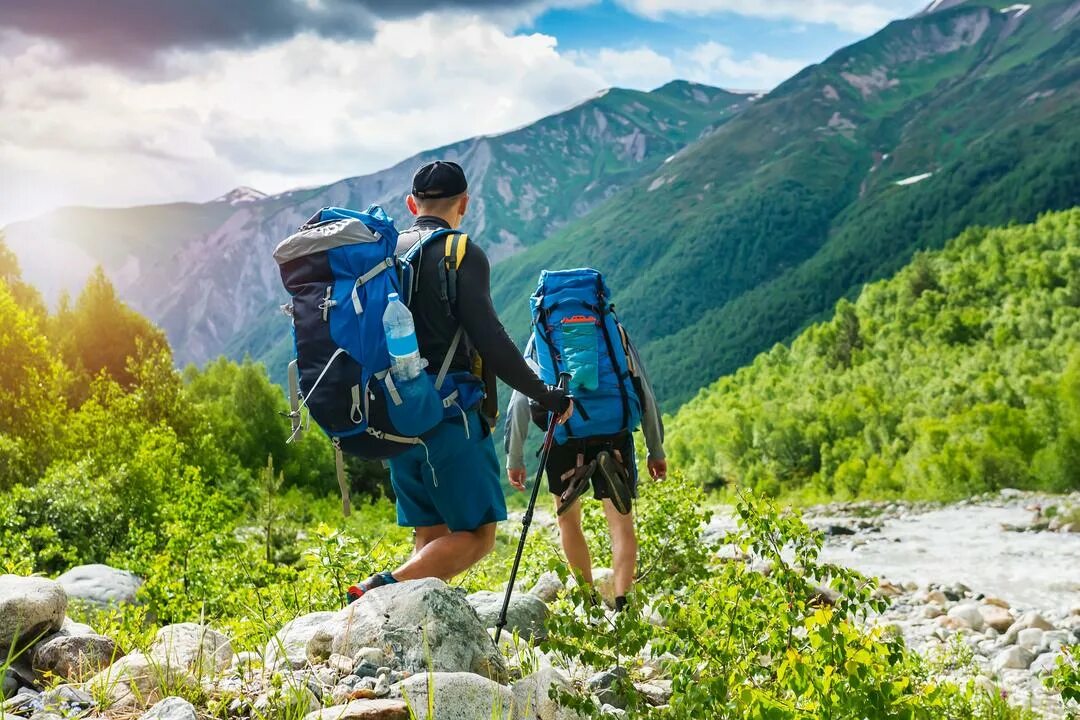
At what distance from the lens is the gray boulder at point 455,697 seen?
323 cm

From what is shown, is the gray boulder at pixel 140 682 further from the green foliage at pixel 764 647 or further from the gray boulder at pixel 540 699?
the green foliage at pixel 764 647

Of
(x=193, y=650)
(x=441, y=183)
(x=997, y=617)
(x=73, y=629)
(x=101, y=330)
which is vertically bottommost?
(x=997, y=617)

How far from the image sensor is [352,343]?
3980 mm

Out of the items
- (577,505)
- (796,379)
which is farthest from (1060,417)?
(796,379)

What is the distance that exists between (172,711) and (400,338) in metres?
1.76

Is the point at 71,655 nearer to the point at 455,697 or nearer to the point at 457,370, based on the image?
the point at 455,697

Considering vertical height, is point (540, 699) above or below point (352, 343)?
below

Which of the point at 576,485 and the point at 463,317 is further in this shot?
the point at 576,485

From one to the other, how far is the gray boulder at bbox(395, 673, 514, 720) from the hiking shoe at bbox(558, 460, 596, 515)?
2611mm

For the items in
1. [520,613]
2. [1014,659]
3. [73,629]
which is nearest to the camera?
[73,629]

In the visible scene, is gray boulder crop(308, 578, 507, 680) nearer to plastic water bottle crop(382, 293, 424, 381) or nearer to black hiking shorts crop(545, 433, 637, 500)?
plastic water bottle crop(382, 293, 424, 381)

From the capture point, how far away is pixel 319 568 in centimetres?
577

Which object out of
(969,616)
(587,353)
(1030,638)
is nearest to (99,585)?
(587,353)

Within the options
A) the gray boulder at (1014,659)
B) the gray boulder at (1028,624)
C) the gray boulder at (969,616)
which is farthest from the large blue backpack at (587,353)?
the gray boulder at (969,616)
